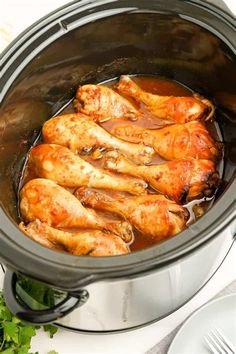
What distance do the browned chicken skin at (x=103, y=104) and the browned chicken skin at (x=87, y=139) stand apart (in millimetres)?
57

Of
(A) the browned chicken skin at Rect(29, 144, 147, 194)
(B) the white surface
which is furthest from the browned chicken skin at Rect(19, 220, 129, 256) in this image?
(B) the white surface

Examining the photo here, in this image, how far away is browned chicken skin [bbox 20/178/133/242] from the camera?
186 centimetres

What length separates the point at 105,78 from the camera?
2.29 meters

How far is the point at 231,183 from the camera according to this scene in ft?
5.40

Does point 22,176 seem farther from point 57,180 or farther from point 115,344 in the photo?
point 115,344

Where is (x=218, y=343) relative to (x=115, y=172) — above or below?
below

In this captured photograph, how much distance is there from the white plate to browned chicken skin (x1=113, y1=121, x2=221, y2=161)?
43 centimetres

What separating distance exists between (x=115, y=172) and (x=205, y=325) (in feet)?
1.71

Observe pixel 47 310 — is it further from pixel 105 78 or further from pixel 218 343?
pixel 105 78

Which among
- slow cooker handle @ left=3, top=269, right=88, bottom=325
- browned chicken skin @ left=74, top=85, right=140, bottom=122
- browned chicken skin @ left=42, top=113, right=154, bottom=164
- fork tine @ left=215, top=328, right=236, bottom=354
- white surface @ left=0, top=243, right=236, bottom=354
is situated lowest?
white surface @ left=0, top=243, right=236, bottom=354

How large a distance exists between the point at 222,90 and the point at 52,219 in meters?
0.71

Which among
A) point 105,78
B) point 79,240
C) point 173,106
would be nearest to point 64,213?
point 79,240

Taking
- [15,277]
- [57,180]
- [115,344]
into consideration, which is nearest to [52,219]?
[57,180]

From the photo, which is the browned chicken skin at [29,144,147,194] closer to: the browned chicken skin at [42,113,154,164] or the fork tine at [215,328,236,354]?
the browned chicken skin at [42,113,154,164]
